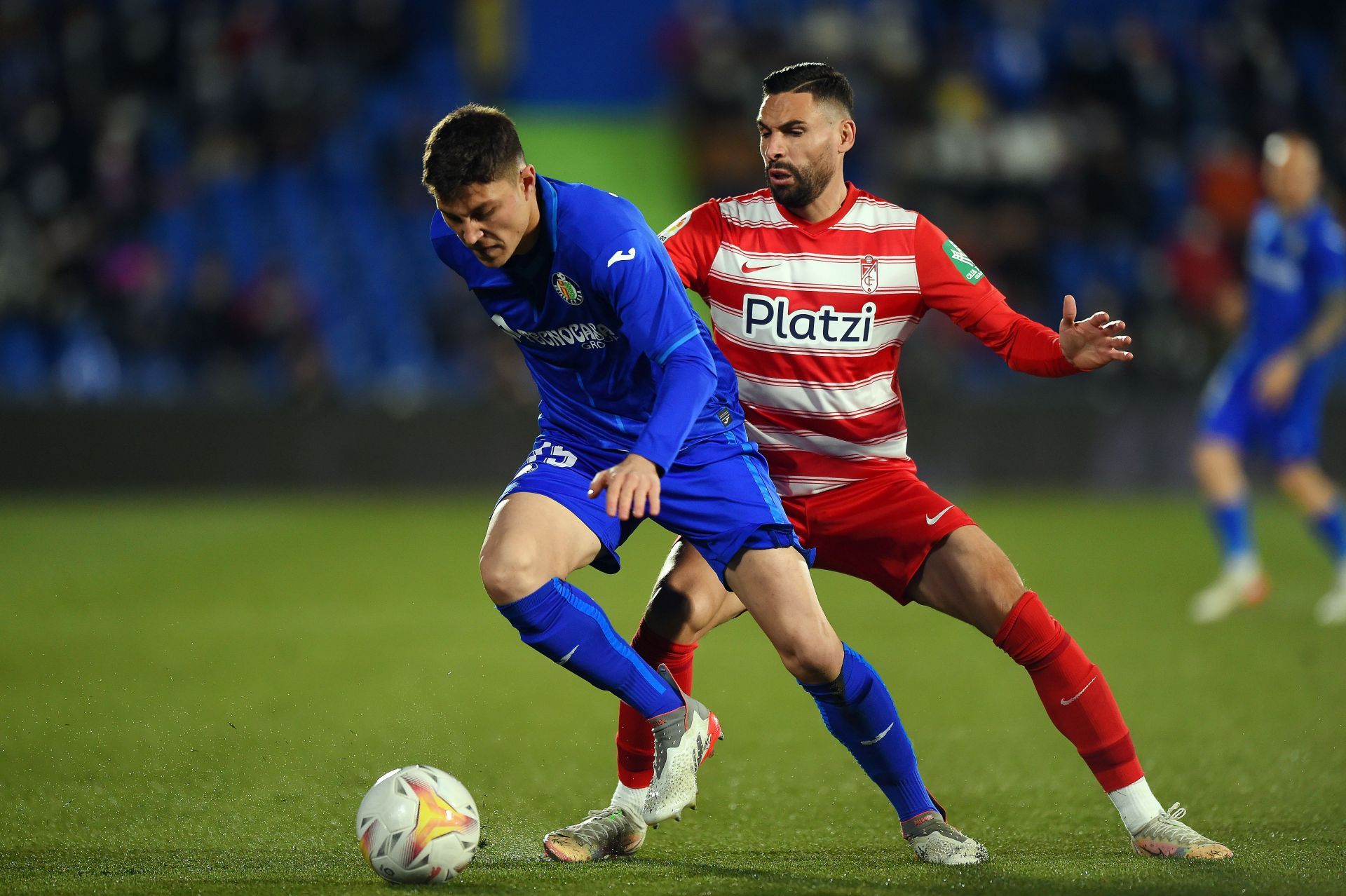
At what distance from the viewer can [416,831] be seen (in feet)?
12.2

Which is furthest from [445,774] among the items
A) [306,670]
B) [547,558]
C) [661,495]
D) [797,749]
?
[306,670]

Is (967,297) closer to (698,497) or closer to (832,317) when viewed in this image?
(832,317)

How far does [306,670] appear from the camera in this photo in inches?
276

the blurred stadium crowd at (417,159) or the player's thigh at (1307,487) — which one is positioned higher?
the blurred stadium crowd at (417,159)

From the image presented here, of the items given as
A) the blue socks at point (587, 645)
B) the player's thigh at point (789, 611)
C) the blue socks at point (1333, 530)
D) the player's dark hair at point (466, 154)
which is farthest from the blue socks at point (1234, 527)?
the player's dark hair at point (466, 154)

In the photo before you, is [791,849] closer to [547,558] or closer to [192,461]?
[547,558]

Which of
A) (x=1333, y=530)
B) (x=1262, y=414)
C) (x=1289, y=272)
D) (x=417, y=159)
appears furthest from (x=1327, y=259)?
(x=417, y=159)

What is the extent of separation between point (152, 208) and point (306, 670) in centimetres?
1047

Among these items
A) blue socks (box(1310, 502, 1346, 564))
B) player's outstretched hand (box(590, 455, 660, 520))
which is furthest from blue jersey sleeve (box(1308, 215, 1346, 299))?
player's outstretched hand (box(590, 455, 660, 520))

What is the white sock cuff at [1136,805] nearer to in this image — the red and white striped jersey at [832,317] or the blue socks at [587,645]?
the red and white striped jersey at [832,317]

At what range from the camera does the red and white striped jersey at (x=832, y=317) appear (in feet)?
14.4

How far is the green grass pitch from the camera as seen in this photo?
393cm

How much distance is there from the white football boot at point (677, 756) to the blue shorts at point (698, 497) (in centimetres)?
39

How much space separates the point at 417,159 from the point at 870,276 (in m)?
12.7
